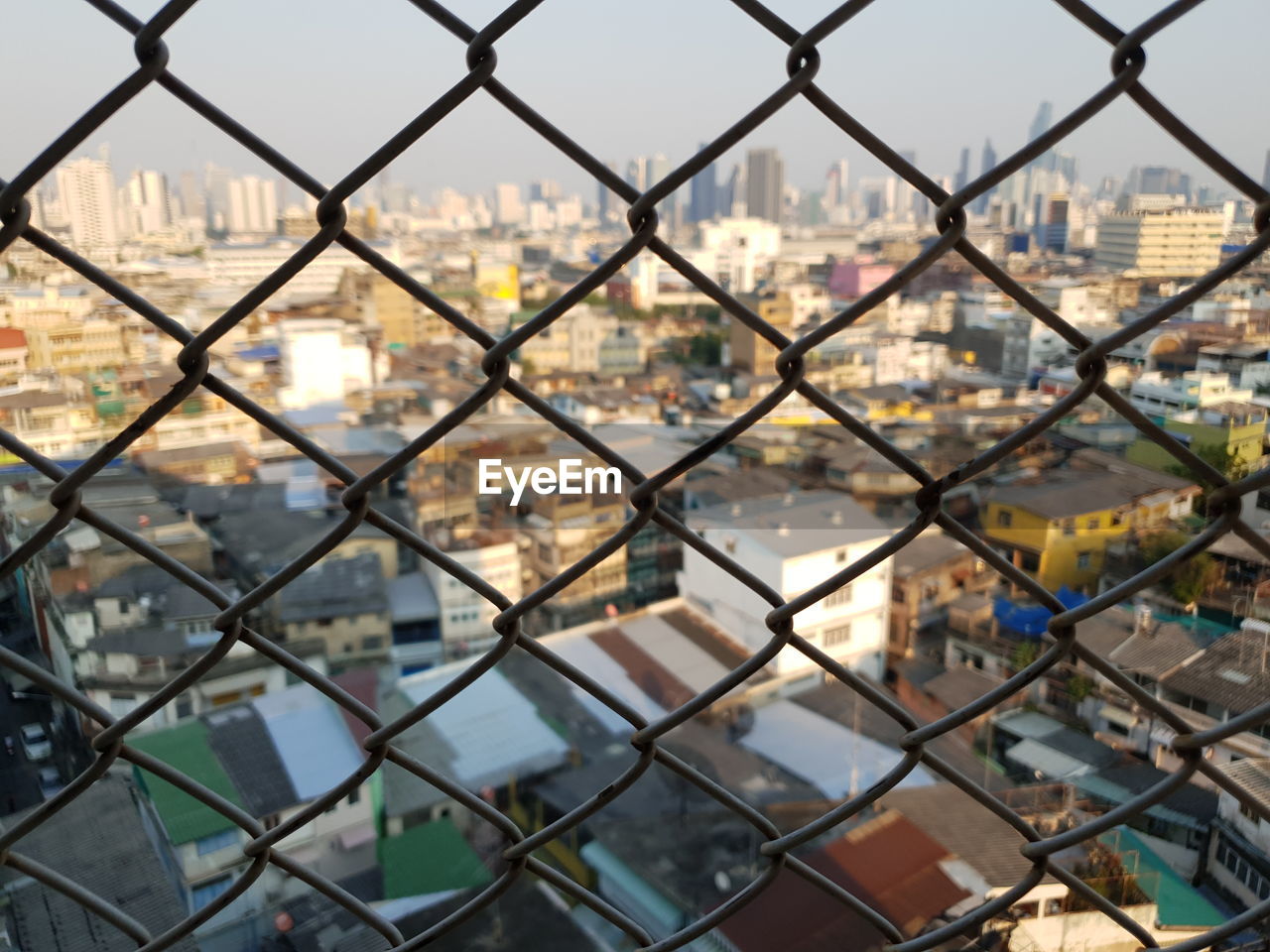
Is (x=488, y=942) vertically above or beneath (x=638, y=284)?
beneath

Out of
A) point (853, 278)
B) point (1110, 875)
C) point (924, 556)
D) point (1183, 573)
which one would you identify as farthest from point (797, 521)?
point (853, 278)

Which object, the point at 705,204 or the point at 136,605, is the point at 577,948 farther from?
the point at 705,204

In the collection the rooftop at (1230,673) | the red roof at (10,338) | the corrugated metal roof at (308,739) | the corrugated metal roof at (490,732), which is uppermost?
the red roof at (10,338)

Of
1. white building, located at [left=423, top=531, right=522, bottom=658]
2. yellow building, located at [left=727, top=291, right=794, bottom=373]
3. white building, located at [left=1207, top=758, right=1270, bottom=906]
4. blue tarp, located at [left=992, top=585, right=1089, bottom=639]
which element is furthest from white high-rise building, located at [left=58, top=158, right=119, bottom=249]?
yellow building, located at [left=727, top=291, right=794, bottom=373]

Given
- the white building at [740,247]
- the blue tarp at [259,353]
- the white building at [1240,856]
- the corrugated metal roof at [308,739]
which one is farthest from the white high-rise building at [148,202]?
the white building at [740,247]

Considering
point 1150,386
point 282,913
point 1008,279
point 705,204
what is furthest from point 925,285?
point 705,204

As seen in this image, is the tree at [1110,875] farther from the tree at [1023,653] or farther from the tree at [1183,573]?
the tree at [1023,653]
